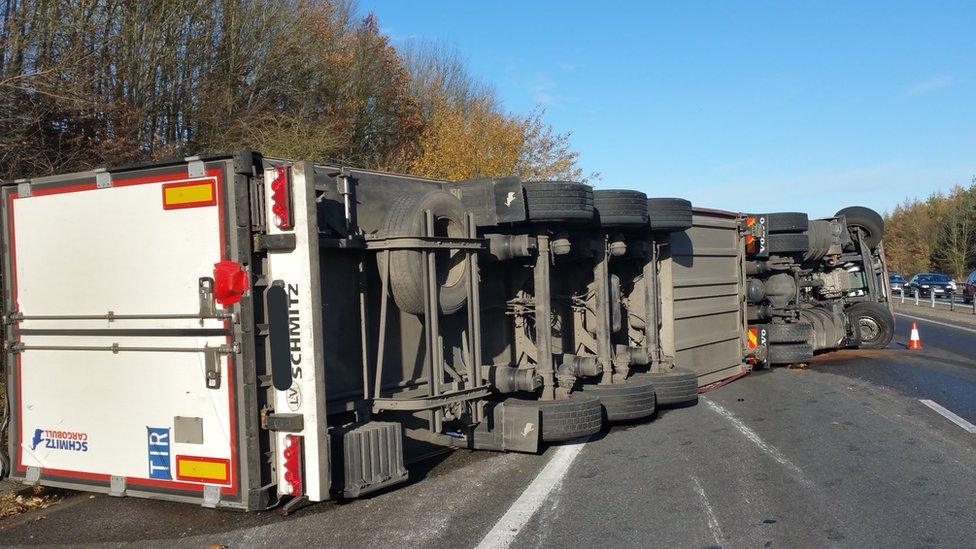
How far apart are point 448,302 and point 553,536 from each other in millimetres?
2166

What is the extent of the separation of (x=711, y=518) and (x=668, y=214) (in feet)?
15.5

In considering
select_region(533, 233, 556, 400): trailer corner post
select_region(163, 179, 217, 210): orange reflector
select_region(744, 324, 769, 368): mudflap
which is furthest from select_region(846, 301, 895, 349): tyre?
select_region(163, 179, 217, 210): orange reflector

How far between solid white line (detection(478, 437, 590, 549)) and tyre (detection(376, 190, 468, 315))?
1.55m

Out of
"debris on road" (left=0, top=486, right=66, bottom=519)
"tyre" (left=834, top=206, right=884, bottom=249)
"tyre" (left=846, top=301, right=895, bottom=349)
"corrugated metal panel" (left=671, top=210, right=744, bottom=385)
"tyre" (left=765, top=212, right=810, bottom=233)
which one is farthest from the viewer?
"tyre" (left=834, top=206, right=884, bottom=249)

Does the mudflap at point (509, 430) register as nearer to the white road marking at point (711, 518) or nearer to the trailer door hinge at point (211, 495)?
the white road marking at point (711, 518)

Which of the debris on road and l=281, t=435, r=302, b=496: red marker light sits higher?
l=281, t=435, r=302, b=496: red marker light

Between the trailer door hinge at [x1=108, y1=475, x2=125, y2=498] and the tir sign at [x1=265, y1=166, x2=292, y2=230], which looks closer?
the tir sign at [x1=265, y1=166, x2=292, y2=230]

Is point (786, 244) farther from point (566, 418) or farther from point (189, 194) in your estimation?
point (189, 194)

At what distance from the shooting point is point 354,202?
5773 millimetres

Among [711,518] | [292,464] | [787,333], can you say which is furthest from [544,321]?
[787,333]

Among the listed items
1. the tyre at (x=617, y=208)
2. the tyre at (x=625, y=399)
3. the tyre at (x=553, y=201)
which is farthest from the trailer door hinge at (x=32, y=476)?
the tyre at (x=617, y=208)

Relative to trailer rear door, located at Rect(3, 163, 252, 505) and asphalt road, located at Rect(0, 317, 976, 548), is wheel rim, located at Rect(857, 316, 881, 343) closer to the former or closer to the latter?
asphalt road, located at Rect(0, 317, 976, 548)

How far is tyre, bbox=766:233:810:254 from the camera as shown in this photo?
12492 millimetres

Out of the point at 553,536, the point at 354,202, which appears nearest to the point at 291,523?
the point at 553,536
